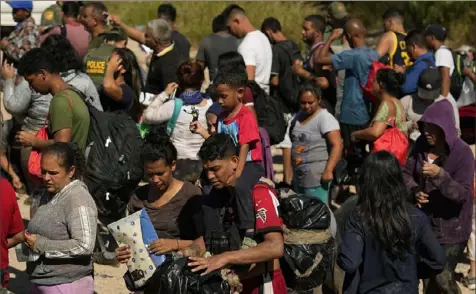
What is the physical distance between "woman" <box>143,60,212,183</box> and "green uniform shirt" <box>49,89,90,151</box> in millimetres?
1060

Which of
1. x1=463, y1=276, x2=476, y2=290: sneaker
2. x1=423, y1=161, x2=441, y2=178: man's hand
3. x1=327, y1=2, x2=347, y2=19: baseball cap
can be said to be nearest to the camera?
x1=423, y1=161, x2=441, y2=178: man's hand

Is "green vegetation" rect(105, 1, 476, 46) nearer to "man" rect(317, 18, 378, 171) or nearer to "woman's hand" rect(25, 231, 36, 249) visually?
"man" rect(317, 18, 378, 171)

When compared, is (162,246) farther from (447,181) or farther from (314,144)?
(314,144)

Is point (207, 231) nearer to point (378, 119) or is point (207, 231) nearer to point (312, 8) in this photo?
point (378, 119)

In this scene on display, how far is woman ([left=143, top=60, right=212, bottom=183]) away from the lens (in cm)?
834

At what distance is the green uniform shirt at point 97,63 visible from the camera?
9156mm

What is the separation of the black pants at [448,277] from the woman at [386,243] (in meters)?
1.73

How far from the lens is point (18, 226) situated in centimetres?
615

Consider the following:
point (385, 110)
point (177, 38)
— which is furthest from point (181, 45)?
point (385, 110)

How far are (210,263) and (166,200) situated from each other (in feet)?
3.53

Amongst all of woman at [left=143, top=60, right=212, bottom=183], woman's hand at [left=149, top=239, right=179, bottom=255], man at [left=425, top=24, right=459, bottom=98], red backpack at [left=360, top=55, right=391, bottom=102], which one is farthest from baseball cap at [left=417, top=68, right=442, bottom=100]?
woman's hand at [left=149, top=239, right=179, bottom=255]

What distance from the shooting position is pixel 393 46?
36.1 feet

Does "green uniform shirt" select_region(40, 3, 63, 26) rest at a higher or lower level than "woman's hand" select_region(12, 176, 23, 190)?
higher

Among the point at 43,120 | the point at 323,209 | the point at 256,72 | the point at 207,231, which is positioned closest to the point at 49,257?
the point at 207,231
